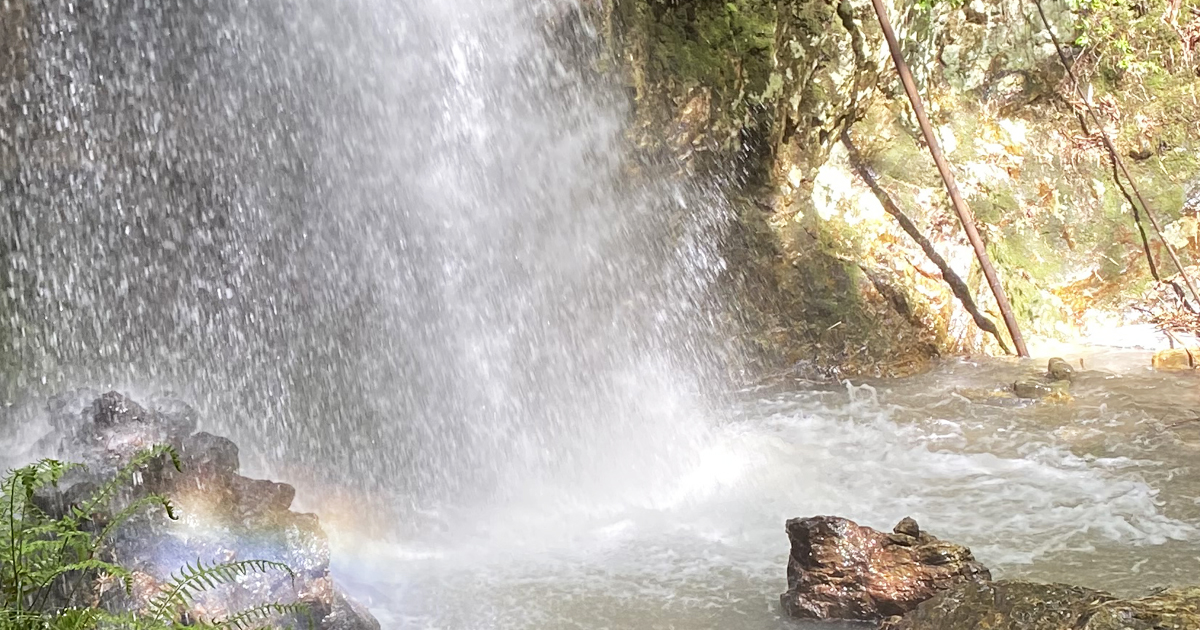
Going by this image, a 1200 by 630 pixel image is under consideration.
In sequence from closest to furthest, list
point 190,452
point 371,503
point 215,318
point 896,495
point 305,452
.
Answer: point 190,452
point 896,495
point 371,503
point 305,452
point 215,318

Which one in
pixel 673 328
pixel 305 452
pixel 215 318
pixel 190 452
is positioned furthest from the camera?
pixel 673 328

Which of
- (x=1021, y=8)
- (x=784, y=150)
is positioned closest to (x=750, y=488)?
(x=784, y=150)

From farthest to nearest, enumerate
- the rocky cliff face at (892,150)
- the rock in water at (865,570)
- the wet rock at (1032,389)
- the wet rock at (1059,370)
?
the rocky cliff face at (892,150) < the wet rock at (1059,370) < the wet rock at (1032,389) < the rock in water at (865,570)

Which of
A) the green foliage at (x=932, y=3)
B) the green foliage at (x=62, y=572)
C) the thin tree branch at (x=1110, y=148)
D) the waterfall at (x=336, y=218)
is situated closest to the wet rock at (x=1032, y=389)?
the thin tree branch at (x=1110, y=148)

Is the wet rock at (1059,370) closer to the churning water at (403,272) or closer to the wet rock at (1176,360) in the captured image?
the churning water at (403,272)

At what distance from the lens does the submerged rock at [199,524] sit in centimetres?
340

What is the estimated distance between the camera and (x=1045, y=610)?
2719 mm

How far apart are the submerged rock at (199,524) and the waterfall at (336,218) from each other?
275cm

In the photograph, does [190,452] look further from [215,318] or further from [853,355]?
[853,355]

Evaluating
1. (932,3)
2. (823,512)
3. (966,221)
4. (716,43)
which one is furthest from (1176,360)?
(716,43)

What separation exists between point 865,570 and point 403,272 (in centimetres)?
494

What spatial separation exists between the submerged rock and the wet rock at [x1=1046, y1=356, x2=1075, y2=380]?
5.68m

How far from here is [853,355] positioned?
316 inches

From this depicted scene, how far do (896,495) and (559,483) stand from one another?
Answer: 2.12 meters
